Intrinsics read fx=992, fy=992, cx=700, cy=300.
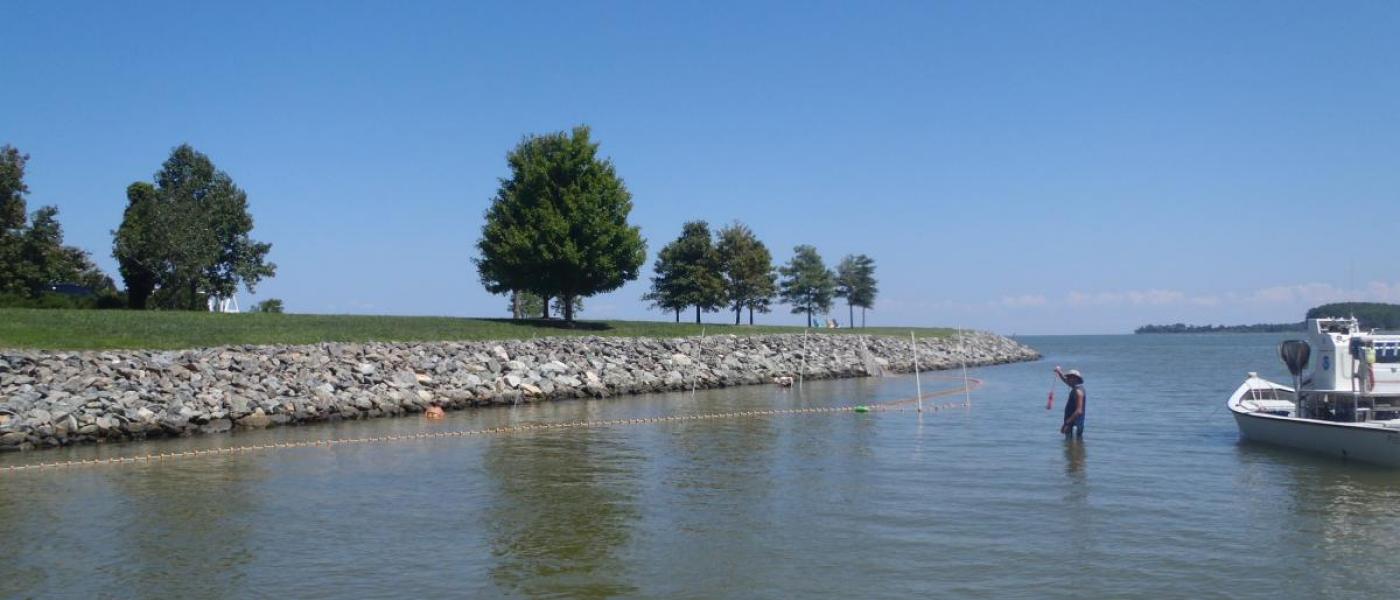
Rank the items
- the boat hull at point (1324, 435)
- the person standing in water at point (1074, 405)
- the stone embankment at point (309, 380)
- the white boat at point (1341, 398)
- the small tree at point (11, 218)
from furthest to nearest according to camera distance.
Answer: the small tree at point (11, 218) → the stone embankment at point (309, 380) → the person standing in water at point (1074, 405) → the white boat at point (1341, 398) → the boat hull at point (1324, 435)

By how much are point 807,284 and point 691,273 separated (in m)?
19.7

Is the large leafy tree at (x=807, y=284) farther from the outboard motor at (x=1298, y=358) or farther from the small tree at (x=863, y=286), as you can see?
the outboard motor at (x=1298, y=358)

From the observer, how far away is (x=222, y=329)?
3138cm

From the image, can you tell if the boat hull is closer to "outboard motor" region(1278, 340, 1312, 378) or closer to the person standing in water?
"outboard motor" region(1278, 340, 1312, 378)

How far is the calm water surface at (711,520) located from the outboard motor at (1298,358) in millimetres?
1480

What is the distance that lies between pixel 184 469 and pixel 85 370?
715 centimetres

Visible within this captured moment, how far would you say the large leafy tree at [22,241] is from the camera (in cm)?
4450

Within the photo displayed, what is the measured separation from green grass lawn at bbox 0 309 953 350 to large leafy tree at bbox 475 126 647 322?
8.07 feet

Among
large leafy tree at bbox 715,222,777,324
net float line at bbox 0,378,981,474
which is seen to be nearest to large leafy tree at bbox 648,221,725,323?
large leafy tree at bbox 715,222,777,324

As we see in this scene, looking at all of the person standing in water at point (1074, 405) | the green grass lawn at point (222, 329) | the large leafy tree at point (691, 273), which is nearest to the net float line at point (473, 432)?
the green grass lawn at point (222, 329)

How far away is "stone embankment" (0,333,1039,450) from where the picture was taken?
21203mm

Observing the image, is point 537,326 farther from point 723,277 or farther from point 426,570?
point 426,570

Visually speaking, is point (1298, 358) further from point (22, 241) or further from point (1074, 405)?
point (22, 241)

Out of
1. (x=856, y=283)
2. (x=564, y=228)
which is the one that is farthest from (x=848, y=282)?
(x=564, y=228)
